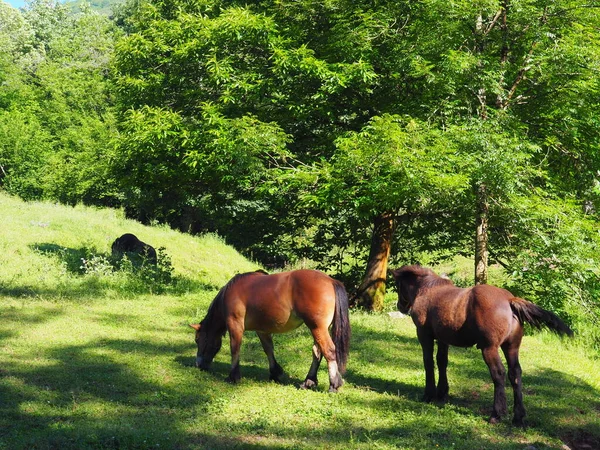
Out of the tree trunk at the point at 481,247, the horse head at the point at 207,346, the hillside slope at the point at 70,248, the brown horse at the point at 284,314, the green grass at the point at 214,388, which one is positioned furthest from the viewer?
the hillside slope at the point at 70,248

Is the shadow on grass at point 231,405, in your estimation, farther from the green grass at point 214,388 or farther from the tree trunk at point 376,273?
the tree trunk at point 376,273

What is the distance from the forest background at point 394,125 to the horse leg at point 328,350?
5.47 m

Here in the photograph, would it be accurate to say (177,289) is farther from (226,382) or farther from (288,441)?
(288,441)

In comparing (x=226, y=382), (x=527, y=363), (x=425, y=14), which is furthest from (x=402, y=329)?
(x=425, y=14)

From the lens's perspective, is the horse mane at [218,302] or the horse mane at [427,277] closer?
the horse mane at [427,277]

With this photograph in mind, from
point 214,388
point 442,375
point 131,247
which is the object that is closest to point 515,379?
point 442,375

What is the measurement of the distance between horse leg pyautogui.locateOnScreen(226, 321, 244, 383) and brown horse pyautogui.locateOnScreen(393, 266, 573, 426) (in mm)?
2605

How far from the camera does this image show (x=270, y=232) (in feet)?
74.1

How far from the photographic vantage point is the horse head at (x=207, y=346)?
1042cm

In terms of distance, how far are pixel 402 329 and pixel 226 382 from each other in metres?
6.07

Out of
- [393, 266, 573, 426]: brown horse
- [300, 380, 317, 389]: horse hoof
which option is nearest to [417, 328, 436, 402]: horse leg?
[393, 266, 573, 426]: brown horse

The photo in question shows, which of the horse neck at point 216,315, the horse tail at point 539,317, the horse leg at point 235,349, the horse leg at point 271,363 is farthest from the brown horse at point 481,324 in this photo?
the horse neck at point 216,315

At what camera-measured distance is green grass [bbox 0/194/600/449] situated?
754 centimetres

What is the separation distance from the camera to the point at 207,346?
10.4m
